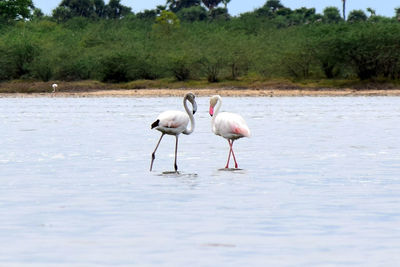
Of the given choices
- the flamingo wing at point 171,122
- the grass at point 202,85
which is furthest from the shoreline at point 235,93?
the flamingo wing at point 171,122

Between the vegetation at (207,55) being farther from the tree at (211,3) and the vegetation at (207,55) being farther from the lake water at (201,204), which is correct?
the tree at (211,3)

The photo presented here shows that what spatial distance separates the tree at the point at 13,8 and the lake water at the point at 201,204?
278 ft

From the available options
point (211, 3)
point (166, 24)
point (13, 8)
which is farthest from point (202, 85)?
point (211, 3)

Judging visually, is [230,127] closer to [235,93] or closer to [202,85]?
[235,93]

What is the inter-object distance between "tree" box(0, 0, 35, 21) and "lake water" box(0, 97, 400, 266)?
84.7 meters

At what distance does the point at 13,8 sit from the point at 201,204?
9629cm

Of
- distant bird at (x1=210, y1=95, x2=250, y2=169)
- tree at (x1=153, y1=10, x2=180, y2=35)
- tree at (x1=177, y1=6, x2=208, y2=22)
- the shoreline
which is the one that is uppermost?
tree at (x1=177, y1=6, x2=208, y2=22)

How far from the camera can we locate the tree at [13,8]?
104 metres

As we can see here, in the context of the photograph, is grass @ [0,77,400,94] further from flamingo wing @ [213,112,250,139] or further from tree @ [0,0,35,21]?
flamingo wing @ [213,112,250,139]

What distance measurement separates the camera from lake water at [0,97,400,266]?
8180 mm

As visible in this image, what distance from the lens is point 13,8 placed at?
104m

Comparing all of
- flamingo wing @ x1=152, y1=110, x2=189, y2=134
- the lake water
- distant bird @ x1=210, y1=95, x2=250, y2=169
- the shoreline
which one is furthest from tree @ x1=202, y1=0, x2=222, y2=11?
flamingo wing @ x1=152, y1=110, x2=189, y2=134

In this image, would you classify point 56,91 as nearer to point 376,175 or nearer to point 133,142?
point 133,142

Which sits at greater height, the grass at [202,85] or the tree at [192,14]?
the tree at [192,14]
